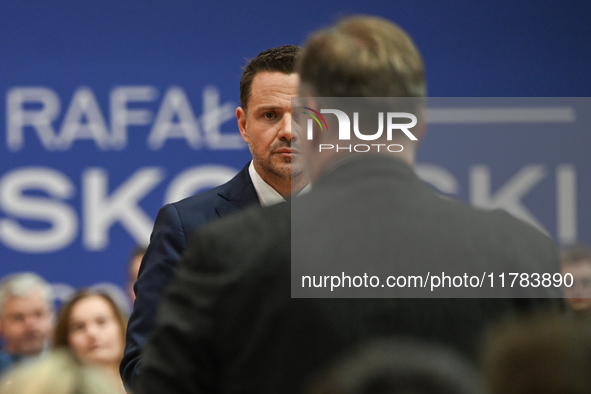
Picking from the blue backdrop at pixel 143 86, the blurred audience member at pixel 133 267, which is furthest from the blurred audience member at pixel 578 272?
the blue backdrop at pixel 143 86

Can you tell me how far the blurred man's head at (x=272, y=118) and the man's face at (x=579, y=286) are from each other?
92 centimetres

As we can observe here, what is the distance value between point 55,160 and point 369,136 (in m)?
3.38

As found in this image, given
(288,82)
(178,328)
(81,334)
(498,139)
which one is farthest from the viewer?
(81,334)

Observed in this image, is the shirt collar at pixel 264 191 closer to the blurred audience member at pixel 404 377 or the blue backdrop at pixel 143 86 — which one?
the blurred audience member at pixel 404 377

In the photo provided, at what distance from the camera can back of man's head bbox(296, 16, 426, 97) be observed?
35.0 inches

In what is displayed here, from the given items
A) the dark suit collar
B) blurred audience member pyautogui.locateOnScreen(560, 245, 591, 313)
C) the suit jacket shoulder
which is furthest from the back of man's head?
the dark suit collar

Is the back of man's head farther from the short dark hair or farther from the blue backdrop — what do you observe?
the blue backdrop

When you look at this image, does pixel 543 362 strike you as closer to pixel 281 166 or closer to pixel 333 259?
pixel 333 259

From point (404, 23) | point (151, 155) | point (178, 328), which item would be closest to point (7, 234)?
point (151, 155)

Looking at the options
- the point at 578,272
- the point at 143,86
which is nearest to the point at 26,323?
the point at 143,86

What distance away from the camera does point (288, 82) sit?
6.32 ft

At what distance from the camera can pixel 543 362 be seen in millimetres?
483

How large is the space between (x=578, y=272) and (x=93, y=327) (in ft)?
7.43

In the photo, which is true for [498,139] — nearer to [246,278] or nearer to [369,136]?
[369,136]
